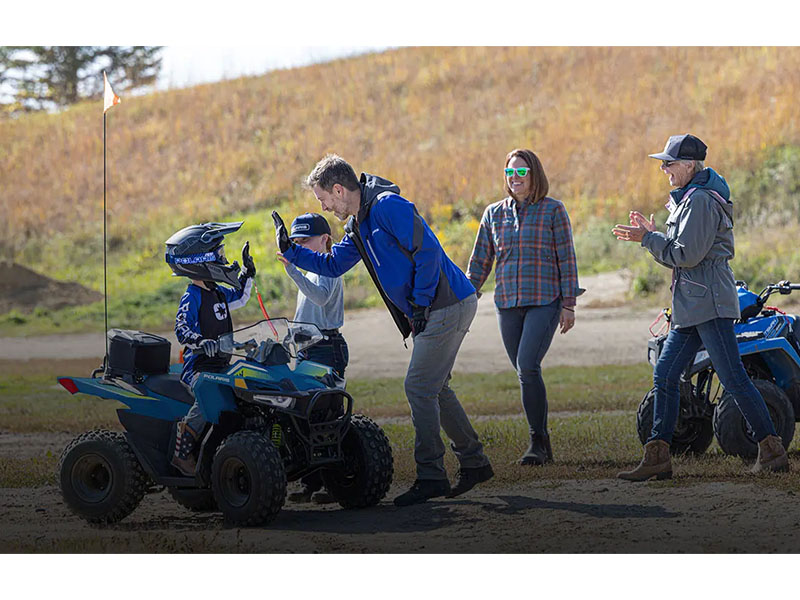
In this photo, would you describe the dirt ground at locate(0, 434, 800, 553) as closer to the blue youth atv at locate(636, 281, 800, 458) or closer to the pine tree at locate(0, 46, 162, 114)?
the blue youth atv at locate(636, 281, 800, 458)

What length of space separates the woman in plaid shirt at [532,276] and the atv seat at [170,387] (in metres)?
1.95

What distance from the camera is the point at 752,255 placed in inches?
747

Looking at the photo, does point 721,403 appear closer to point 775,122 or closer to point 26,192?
point 775,122

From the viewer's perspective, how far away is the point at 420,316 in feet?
19.7

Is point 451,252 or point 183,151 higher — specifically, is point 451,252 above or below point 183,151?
below

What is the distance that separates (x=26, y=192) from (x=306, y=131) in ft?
18.1

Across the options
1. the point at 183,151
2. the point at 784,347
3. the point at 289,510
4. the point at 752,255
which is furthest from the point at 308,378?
the point at 183,151

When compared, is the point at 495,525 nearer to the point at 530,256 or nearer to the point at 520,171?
the point at 530,256

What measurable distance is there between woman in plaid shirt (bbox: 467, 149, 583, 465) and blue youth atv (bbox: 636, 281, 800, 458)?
64cm

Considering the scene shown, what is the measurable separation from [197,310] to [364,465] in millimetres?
1137

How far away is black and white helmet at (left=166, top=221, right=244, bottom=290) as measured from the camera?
235 inches

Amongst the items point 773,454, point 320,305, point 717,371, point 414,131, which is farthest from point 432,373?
point 414,131

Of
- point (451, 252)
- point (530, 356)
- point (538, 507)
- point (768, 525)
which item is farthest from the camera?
point (451, 252)

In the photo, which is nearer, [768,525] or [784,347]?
[768,525]
